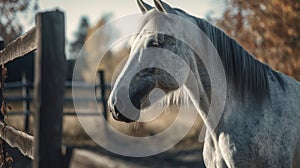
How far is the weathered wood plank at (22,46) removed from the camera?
2.62 m

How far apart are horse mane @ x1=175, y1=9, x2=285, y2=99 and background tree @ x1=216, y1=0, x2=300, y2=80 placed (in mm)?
4979

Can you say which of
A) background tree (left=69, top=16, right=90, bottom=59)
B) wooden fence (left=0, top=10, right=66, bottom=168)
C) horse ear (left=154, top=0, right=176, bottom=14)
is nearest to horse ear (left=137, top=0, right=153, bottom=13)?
horse ear (left=154, top=0, right=176, bottom=14)

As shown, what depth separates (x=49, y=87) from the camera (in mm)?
2203

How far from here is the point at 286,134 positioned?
130 inches

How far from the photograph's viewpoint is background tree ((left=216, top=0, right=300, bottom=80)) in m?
8.06

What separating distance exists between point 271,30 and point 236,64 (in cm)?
545

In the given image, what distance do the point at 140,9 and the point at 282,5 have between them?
523 cm

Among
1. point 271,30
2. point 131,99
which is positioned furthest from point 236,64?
point 271,30

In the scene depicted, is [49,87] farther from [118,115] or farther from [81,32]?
[81,32]

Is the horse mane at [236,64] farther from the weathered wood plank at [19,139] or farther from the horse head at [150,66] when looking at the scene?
the weathered wood plank at [19,139]

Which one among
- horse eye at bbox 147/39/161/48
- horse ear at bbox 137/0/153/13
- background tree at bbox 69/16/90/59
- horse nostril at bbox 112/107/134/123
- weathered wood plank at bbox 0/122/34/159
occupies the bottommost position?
background tree at bbox 69/16/90/59

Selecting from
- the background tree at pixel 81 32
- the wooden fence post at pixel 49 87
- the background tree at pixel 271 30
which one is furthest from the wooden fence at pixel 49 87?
the background tree at pixel 81 32

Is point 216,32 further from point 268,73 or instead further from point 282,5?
point 282,5

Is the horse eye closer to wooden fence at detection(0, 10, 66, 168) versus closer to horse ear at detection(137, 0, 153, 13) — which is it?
horse ear at detection(137, 0, 153, 13)
